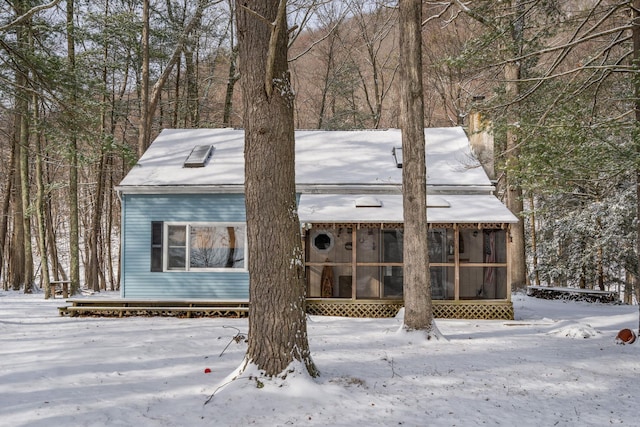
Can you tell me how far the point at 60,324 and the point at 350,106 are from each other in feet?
57.7

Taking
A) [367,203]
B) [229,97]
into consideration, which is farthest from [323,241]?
[229,97]

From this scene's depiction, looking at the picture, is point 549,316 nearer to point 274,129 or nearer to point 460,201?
point 460,201

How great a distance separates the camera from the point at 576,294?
15328mm

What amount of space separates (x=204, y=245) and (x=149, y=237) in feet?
4.47

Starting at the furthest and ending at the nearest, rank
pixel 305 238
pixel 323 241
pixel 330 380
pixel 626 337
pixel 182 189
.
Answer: pixel 323 241 < pixel 182 189 < pixel 305 238 < pixel 626 337 < pixel 330 380

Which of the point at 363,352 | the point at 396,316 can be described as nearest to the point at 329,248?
the point at 396,316

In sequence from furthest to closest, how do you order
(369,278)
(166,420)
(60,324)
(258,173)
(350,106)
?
(350,106)
(369,278)
(60,324)
(258,173)
(166,420)

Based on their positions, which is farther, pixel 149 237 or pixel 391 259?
pixel 391 259

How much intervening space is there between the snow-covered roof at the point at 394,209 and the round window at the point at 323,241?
104 centimetres

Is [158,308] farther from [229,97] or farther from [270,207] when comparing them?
[229,97]

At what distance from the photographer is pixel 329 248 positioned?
13.0m

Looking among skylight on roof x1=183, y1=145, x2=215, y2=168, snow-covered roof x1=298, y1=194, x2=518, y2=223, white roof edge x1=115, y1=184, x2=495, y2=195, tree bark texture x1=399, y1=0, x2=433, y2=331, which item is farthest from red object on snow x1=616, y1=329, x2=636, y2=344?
skylight on roof x1=183, y1=145, x2=215, y2=168

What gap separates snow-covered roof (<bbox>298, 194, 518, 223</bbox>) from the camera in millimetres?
10766

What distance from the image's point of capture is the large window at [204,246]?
1264 centimetres
